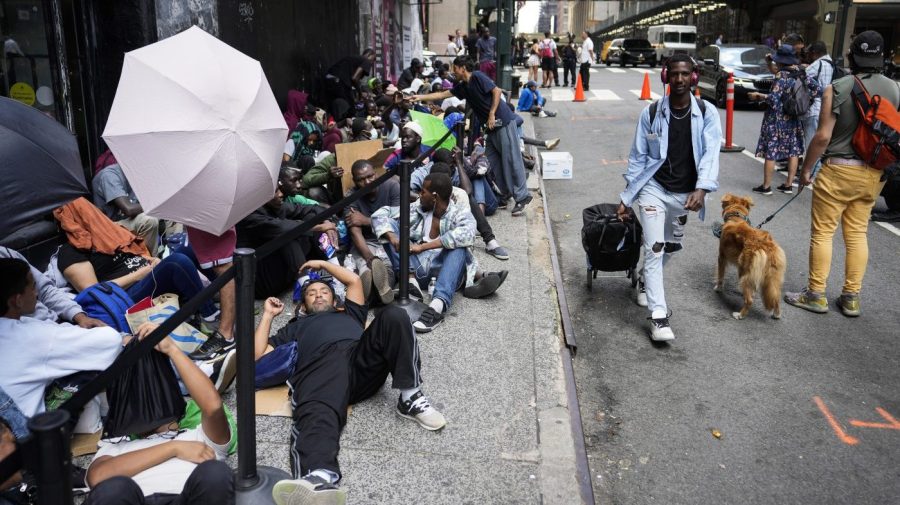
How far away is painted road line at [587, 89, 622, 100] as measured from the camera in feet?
72.2

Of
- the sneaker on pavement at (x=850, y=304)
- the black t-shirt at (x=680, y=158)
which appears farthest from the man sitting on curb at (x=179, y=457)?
the sneaker on pavement at (x=850, y=304)

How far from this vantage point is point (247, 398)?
110 inches

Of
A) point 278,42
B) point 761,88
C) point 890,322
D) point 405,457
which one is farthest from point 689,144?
point 761,88

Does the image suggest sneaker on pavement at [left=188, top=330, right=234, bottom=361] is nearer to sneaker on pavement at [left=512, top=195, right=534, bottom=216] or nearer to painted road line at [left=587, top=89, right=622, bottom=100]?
sneaker on pavement at [left=512, top=195, right=534, bottom=216]

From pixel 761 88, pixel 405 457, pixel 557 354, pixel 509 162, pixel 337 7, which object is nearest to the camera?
pixel 405 457

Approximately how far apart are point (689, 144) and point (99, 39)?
16.4 feet

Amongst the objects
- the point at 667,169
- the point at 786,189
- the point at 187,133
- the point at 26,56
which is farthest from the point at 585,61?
the point at 187,133

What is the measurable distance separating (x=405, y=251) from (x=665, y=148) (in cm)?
201

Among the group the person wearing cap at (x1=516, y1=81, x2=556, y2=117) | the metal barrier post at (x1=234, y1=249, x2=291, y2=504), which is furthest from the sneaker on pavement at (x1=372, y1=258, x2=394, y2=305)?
the person wearing cap at (x1=516, y1=81, x2=556, y2=117)

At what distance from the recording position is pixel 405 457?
3.69 m

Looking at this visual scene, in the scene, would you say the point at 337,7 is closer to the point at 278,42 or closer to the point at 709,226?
the point at 278,42

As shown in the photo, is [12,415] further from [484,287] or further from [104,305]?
[484,287]

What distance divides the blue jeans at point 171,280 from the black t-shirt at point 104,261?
0.23m

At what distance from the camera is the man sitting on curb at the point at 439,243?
223 inches
